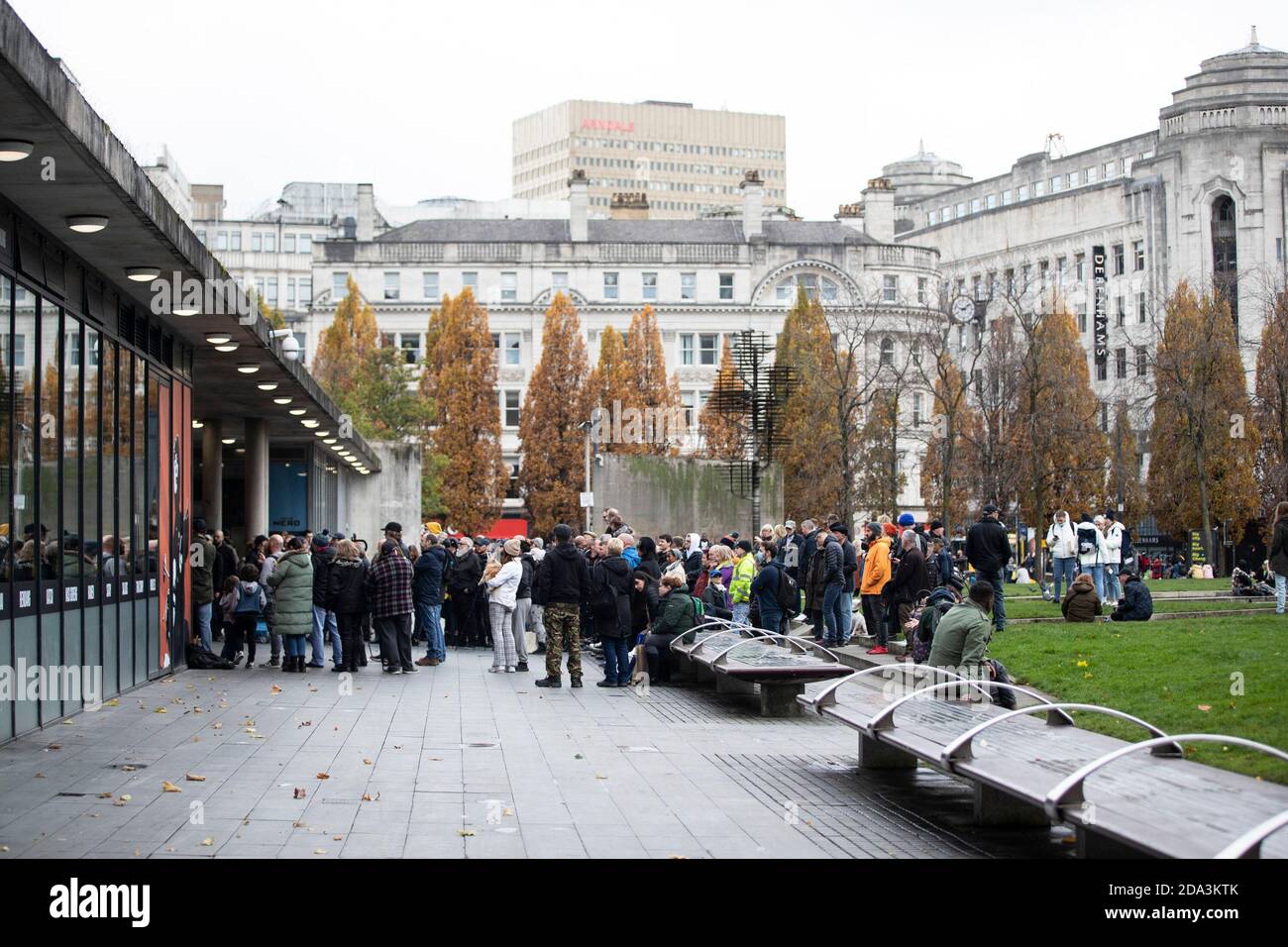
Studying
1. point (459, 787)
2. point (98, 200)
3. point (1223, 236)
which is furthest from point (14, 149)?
point (1223, 236)

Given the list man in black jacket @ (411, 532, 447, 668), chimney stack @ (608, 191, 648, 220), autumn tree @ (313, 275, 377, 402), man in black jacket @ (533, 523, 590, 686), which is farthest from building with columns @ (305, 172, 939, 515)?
man in black jacket @ (533, 523, 590, 686)

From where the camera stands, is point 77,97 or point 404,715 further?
point 404,715

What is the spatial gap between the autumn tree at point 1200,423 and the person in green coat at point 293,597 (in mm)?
34417

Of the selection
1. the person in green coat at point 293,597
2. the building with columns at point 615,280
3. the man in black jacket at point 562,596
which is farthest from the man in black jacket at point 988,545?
the building with columns at point 615,280

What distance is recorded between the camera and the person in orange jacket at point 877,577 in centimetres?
2197

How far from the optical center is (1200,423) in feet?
167

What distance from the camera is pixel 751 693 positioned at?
18750mm

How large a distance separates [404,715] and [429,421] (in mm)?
60387

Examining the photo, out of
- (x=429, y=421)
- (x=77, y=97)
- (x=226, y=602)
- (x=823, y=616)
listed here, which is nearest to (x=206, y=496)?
(x=226, y=602)

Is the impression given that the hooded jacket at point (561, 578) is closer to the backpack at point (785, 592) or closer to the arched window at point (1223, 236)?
the backpack at point (785, 592)

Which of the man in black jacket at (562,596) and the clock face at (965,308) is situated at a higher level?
the clock face at (965,308)

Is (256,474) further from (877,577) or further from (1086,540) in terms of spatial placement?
(1086,540)

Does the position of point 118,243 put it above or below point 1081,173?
below

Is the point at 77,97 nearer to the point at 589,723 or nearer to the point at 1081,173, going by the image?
the point at 589,723
